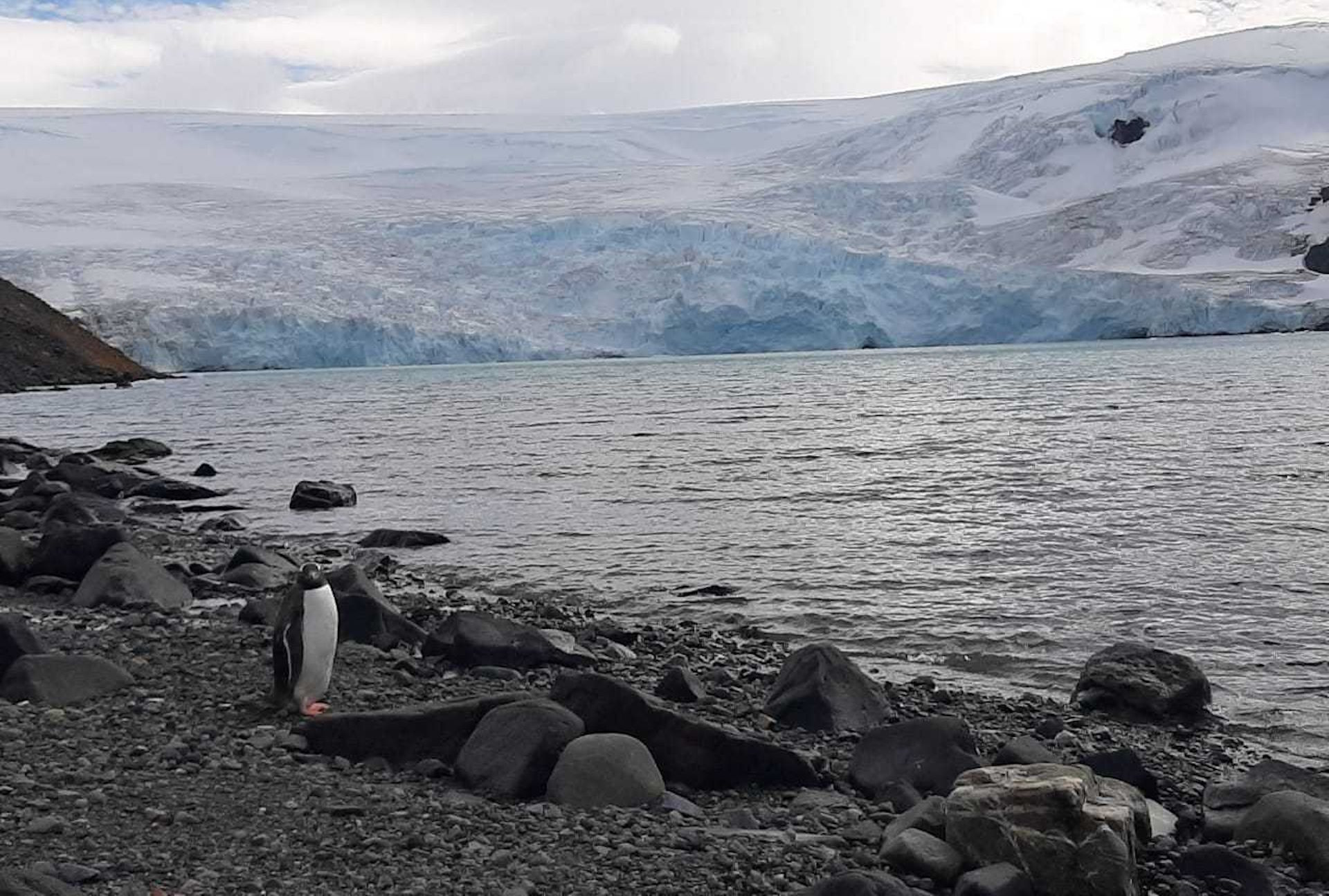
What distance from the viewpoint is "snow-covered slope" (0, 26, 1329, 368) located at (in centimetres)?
4928

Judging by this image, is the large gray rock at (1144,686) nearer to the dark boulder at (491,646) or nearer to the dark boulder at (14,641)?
the dark boulder at (491,646)

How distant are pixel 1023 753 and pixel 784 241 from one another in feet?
154

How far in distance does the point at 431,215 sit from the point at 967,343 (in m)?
24.9

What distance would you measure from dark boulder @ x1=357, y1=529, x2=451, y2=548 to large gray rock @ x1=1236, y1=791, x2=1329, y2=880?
822 cm

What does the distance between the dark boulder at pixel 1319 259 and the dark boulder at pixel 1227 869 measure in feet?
191

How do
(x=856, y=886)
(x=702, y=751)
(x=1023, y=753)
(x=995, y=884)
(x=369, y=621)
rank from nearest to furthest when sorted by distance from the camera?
(x=856, y=886), (x=995, y=884), (x=702, y=751), (x=1023, y=753), (x=369, y=621)

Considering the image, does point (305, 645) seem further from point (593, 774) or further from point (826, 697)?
point (826, 697)

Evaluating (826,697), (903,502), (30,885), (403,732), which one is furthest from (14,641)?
(903,502)

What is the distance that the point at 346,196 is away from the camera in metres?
79.4

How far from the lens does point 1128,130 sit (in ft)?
214

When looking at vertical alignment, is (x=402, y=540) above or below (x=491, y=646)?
below

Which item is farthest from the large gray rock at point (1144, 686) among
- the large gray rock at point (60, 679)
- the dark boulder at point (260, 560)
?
the dark boulder at point (260, 560)

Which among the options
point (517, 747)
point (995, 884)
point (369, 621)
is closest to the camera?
point (995, 884)

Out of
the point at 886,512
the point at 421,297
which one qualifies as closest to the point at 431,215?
the point at 421,297
